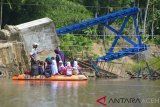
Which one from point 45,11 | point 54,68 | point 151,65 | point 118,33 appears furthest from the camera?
point 45,11

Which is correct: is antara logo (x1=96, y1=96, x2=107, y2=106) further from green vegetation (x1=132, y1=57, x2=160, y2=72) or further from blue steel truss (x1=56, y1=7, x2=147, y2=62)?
blue steel truss (x1=56, y1=7, x2=147, y2=62)

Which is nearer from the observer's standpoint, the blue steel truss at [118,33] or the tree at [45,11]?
the blue steel truss at [118,33]

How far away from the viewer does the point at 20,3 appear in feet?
128

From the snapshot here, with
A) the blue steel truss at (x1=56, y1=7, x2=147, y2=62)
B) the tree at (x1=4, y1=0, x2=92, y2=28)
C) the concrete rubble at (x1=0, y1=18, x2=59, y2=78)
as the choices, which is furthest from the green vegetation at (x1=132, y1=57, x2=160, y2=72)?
the tree at (x1=4, y1=0, x2=92, y2=28)

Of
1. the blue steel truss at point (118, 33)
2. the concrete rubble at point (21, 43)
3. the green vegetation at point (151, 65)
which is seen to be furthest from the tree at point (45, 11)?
the green vegetation at point (151, 65)

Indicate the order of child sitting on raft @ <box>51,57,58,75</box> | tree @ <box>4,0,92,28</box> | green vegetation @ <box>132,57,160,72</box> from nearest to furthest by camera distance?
child sitting on raft @ <box>51,57,58,75</box> < green vegetation @ <box>132,57,160,72</box> < tree @ <box>4,0,92,28</box>

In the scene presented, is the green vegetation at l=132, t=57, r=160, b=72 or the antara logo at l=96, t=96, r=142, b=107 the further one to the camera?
the green vegetation at l=132, t=57, r=160, b=72

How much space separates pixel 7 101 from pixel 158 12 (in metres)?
36.0

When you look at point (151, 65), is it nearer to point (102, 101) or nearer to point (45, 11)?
point (45, 11)

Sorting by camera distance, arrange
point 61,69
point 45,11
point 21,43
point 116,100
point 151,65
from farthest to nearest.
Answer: point 45,11 < point 151,65 < point 21,43 < point 61,69 < point 116,100

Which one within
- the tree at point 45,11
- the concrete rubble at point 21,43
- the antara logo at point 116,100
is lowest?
the antara logo at point 116,100

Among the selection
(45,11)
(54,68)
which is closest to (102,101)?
(54,68)

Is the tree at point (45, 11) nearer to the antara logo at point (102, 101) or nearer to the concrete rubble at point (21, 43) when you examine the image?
the concrete rubble at point (21, 43)

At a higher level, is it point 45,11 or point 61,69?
point 45,11
